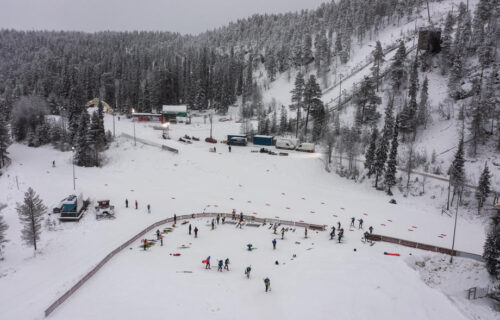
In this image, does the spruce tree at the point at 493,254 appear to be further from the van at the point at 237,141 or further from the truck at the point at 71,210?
the van at the point at 237,141

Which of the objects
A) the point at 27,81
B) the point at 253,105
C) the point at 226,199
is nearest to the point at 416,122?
the point at 226,199

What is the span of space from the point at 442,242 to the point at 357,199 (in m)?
13.7

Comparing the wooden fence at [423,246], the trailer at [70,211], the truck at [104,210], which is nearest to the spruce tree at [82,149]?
the truck at [104,210]

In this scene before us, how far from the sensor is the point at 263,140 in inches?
2680

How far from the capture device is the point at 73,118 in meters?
71.0

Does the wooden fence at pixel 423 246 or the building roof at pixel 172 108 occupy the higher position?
the building roof at pixel 172 108

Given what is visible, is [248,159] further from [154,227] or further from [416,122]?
[416,122]

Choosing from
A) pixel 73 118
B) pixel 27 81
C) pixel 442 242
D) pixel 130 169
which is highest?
pixel 27 81

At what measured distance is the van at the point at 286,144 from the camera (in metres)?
65.4

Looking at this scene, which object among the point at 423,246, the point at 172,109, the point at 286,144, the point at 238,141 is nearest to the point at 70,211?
the point at 238,141

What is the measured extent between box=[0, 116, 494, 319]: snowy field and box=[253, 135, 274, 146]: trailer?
10747mm

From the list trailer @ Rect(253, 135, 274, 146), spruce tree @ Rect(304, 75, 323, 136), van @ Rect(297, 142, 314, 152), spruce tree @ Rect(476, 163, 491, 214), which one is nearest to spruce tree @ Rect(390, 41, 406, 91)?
spruce tree @ Rect(304, 75, 323, 136)

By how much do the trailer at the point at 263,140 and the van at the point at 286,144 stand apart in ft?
7.49

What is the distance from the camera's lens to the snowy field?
22.1 m
